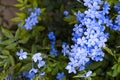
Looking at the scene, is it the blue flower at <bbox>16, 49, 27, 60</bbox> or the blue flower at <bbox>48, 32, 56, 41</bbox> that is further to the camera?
the blue flower at <bbox>48, 32, 56, 41</bbox>

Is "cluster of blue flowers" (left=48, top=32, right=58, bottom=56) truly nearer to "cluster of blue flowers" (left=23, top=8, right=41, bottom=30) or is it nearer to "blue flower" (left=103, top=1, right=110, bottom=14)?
"cluster of blue flowers" (left=23, top=8, right=41, bottom=30)

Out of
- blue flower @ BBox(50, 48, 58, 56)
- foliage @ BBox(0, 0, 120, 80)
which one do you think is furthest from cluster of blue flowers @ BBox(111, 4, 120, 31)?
blue flower @ BBox(50, 48, 58, 56)

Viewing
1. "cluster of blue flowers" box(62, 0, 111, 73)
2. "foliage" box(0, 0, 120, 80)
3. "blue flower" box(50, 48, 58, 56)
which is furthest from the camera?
"blue flower" box(50, 48, 58, 56)

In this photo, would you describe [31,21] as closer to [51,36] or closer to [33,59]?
[51,36]

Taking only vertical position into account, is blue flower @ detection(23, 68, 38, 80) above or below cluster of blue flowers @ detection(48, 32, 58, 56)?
below

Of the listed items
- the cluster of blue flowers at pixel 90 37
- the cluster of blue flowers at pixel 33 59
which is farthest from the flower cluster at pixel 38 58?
the cluster of blue flowers at pixel 90 37

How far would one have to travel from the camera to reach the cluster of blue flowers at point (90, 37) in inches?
47.2

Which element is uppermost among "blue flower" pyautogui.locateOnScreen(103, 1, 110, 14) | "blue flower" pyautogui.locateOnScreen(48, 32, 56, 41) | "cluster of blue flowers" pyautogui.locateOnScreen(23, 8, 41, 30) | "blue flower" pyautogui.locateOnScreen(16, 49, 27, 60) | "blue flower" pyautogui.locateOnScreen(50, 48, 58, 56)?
"blue flower" pyautogui.locateOnScreen(103, 1, 110, 14)

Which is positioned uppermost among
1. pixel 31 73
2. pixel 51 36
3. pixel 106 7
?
pixel 106 7

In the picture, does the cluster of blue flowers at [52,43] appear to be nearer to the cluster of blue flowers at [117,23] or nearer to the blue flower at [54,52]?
the blue flower at [54,52]

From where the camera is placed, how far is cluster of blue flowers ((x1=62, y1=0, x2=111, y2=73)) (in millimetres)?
1198

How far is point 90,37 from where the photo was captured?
119 centimetres

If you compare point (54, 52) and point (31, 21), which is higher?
point (31, 21)

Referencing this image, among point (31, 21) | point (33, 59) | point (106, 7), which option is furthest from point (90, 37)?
point (31, 21)
